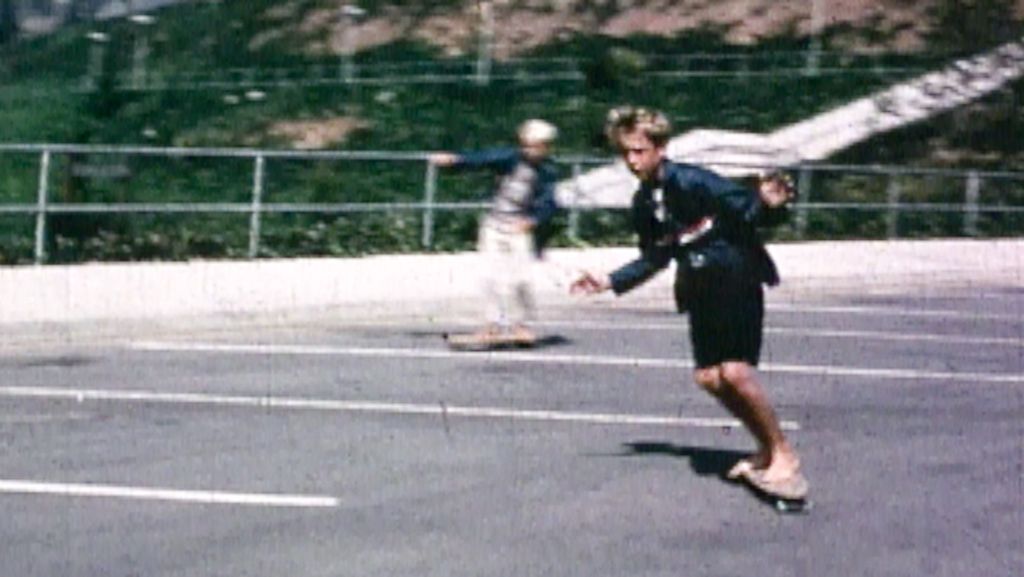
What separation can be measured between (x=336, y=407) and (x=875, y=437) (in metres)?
2.75

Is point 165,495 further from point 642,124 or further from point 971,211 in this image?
point 971,211

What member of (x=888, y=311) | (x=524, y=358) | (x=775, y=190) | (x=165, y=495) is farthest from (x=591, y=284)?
(x=888, y=311)

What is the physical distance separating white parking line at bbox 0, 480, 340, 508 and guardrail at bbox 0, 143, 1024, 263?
784cm

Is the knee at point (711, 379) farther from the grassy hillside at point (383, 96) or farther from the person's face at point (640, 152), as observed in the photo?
the grassy hillside at point (383, 96)

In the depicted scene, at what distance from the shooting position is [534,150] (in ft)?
43.5

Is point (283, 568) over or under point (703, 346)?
under

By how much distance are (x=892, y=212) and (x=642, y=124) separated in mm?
17665

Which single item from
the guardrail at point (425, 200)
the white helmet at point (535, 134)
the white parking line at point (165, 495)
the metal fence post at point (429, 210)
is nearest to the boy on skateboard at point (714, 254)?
the white parking line at point (165, 495)

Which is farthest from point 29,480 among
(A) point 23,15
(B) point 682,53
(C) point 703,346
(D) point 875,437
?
(A) point 23,15

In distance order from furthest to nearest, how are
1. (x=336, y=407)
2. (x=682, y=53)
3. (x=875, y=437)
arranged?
1. (x=682, y=53)
2. (x=336, y=407)
3. (x=875, y=437)

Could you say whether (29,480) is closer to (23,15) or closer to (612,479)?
(612,479)

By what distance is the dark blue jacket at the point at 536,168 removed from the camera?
13.3 m

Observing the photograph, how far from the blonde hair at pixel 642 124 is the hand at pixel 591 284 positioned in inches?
23.9

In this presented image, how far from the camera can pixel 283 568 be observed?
6.87 m
